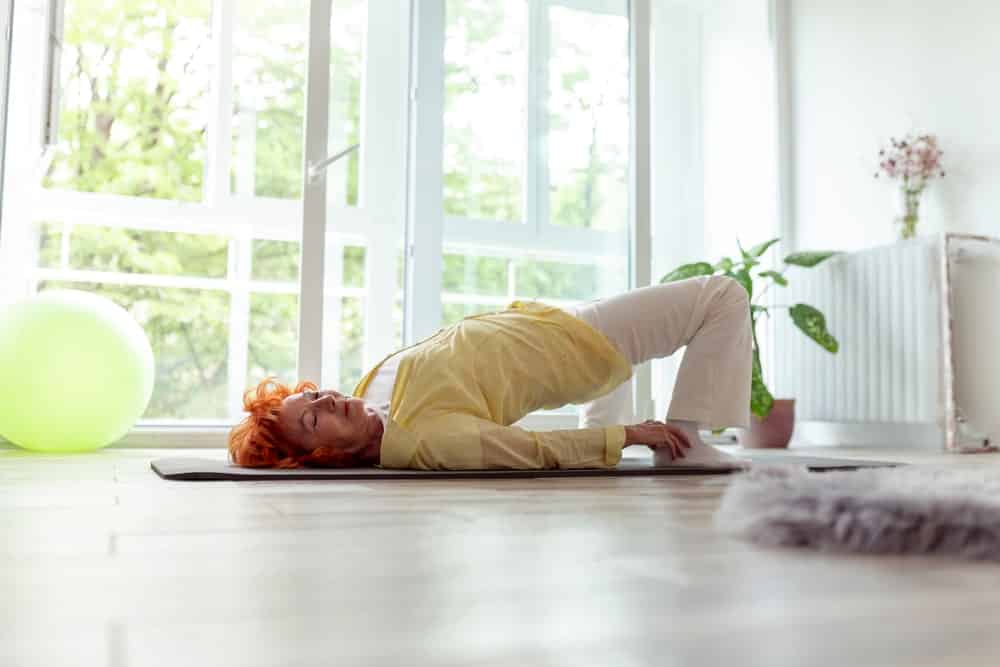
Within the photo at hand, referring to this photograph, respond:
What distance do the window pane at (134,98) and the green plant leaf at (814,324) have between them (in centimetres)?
436

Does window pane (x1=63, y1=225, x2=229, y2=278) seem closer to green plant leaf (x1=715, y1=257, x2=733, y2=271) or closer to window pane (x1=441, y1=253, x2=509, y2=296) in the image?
window pane (x1=441, y1=253, x2=509, y2=296)

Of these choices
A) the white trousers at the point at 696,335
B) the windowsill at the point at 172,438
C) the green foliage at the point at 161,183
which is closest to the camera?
the white trousers at the point at 696,335

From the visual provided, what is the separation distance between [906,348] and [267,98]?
3.72 meters

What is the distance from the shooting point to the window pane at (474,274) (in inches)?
162

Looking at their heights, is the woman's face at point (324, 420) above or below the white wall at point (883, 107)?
below

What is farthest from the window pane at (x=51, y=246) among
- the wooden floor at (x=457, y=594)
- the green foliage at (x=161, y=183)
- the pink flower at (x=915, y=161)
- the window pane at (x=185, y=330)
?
the wooden floor at (x=457, y=594)

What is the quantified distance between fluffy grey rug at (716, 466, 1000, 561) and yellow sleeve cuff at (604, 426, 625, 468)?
1.17 metres

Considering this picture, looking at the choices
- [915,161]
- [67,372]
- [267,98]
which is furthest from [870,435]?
[267,98]

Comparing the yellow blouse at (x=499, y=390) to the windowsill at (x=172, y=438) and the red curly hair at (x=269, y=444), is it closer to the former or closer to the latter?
the red curly hair at (x=269, y=444)

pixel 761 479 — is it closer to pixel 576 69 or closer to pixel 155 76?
pixel 576 69

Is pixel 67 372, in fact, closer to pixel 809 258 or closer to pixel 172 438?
pixel 172 438

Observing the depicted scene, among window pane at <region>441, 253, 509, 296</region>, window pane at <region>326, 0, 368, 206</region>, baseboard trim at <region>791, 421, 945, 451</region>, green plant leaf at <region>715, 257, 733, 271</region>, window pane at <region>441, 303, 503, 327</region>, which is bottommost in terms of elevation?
baseboard trim at <region>791, 421, 945, 451</region>

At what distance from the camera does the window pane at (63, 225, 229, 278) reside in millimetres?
7141

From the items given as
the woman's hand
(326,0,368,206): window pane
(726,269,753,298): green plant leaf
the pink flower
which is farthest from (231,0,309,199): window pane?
the woman's hand
